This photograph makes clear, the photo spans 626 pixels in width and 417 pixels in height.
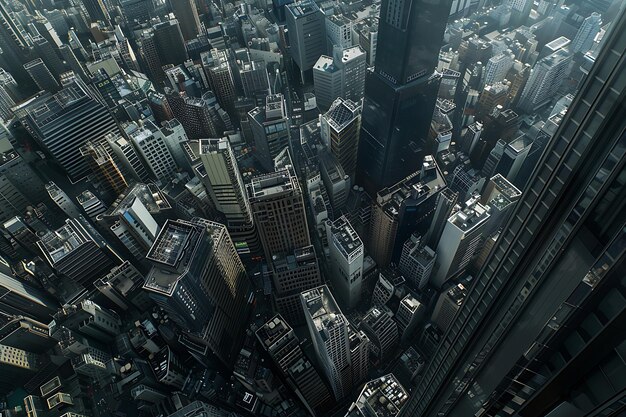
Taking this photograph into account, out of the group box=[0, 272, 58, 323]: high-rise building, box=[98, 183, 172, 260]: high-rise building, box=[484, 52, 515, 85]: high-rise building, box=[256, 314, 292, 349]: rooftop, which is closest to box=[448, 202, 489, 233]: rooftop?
box=[256, 314, 292, 349]: rooftop

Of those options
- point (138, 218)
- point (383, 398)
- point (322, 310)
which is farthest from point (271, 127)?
point (383, 398)

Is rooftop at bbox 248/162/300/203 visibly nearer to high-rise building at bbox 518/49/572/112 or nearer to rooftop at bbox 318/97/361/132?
rooftop at bbox 318/97/361/132

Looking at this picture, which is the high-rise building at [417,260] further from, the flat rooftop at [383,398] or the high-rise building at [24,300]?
the high-rise building at [24,300]

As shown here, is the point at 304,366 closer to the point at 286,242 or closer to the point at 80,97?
the point at 286,242

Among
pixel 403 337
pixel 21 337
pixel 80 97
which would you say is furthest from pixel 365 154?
pixel 21 337

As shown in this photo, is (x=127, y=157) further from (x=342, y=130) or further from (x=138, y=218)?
(x=342, y=130)

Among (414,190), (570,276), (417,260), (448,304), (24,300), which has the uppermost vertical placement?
(570,276)

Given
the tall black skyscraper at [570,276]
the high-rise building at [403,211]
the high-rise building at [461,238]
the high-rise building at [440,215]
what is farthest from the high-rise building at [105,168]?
the tall black skyscraper at [570,276]
